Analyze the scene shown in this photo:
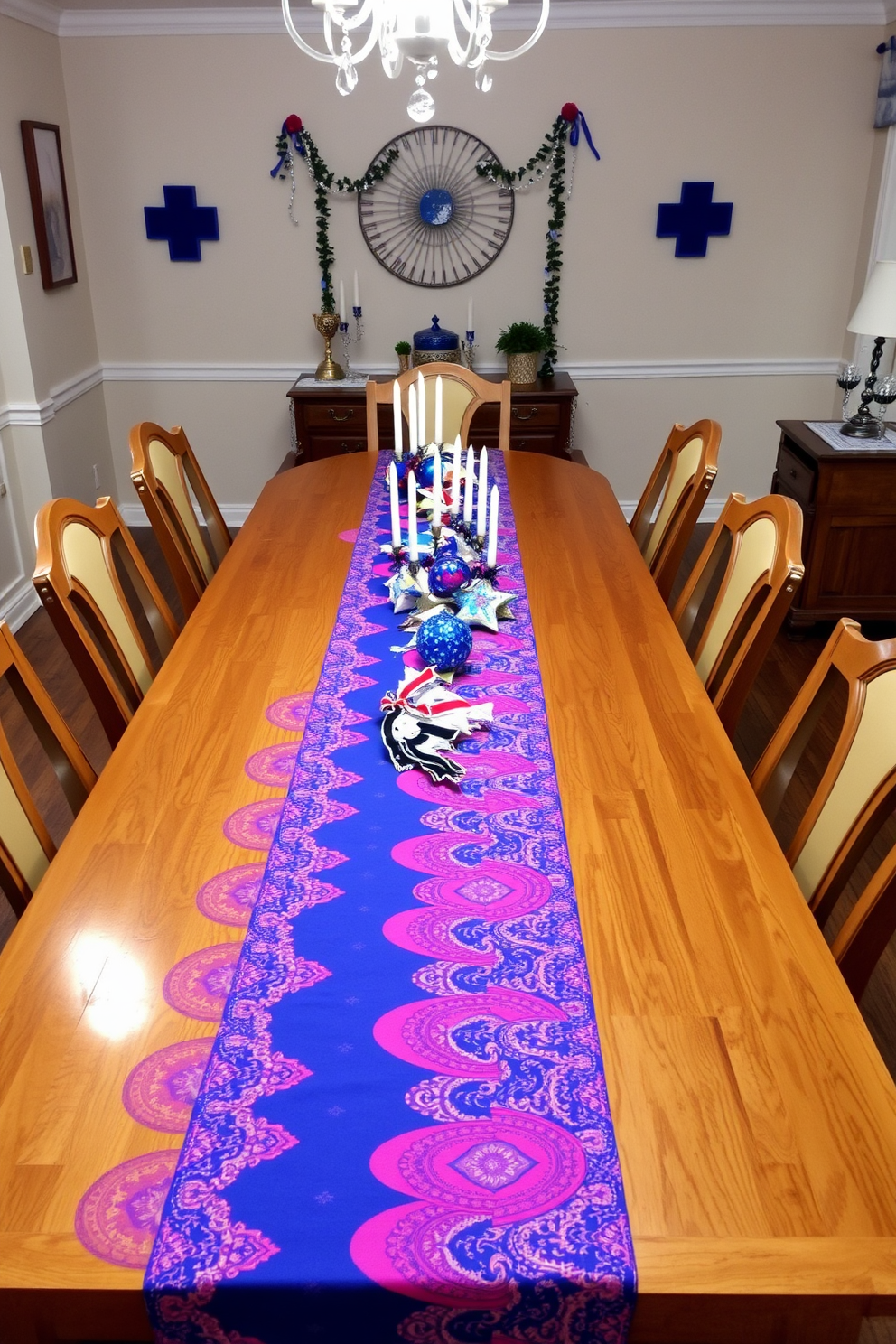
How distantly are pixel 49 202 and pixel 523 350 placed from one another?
2.01 meters

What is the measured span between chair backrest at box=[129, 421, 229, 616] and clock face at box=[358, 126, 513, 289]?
2075mm

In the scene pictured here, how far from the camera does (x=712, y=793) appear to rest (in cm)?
161

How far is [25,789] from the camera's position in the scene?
1.53 metres

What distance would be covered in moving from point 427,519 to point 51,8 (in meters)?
3.00

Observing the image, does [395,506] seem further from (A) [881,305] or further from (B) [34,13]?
(B) [34,13]

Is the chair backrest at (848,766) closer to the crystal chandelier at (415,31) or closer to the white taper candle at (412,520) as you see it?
the white taper candle at (412,520)

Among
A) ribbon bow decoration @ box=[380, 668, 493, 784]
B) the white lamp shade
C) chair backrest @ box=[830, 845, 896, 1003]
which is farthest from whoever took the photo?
the white lamp shade

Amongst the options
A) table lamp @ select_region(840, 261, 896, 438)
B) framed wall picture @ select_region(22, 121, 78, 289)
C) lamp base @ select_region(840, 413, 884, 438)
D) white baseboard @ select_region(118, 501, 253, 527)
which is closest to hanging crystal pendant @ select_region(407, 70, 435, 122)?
table lamp @ select_region(840, 261, 896, 438)

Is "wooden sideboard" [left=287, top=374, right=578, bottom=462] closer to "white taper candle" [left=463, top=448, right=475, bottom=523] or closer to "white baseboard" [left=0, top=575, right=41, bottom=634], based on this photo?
"white baseboard" [left=0, top=575, right=41, bottom=634]

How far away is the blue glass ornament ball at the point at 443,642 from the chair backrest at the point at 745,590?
1.79 feet

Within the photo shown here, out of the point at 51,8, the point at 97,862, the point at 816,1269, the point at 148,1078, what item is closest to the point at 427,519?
the point at 97,862

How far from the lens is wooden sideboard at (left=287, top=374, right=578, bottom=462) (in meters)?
4.54

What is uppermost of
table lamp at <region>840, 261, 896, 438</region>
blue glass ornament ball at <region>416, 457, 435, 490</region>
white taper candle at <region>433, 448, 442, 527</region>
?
table lamp at <region>840, 261, 896, 438</region>

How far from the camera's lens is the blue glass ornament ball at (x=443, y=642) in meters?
1.90
